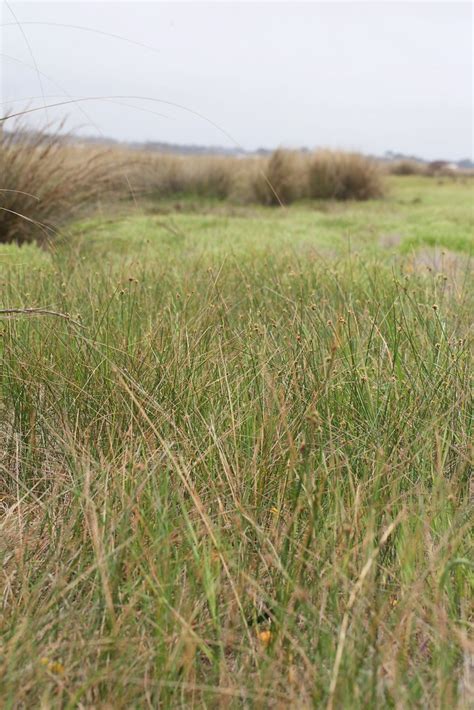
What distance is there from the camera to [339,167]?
11.9 m

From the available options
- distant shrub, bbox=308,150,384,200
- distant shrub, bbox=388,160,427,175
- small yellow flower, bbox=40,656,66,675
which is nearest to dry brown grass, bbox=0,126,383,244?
distant shrub, bbox=308,150,384,200

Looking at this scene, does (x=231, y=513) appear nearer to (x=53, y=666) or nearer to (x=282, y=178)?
(x=53, y=666)

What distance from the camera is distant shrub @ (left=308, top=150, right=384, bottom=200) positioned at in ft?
38.8

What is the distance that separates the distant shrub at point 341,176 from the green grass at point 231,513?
31.4ft

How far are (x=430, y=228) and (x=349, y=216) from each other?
2.02 m

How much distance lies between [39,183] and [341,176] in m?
7.72

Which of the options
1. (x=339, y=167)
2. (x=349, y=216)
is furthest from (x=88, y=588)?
(x=339, y=167)

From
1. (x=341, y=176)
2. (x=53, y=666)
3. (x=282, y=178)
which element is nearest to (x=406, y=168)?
(x=341, y=176)

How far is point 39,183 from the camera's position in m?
5.17

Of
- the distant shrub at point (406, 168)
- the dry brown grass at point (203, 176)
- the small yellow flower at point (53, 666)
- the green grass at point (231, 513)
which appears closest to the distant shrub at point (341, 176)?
the dry brown grass at point (203, 176)

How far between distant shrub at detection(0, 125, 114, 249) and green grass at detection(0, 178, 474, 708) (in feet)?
8.82

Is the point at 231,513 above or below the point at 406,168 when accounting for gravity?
below

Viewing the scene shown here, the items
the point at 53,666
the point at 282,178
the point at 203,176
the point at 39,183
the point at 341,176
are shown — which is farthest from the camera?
the point at 203,176

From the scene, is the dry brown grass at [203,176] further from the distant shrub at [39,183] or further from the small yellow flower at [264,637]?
the small yellow flower at [264,637]
